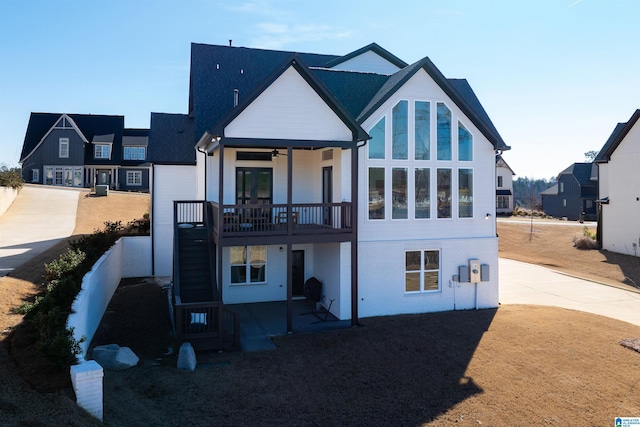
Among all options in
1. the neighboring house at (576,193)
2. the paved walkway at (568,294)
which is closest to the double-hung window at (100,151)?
the paved walkway at (568,294)

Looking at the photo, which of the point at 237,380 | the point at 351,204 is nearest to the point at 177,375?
the point at 237,380

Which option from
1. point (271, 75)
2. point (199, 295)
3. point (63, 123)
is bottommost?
point (199, 295)

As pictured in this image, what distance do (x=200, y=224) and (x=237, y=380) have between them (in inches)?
363

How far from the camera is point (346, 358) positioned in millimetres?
12125

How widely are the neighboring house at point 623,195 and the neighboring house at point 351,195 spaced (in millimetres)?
16340

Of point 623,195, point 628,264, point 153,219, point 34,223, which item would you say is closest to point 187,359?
point 153,219

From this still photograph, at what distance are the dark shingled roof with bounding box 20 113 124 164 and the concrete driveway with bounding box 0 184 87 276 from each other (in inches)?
317

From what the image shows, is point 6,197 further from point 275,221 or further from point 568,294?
point 568,294

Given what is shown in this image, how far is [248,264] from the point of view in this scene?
1805cm

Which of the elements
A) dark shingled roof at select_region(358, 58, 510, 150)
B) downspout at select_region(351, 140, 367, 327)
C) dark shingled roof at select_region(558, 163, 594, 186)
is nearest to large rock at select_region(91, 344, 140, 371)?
downspout at select_region(351, 140, 367, 327)

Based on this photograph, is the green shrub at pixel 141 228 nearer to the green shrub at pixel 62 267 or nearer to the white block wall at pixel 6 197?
the green shrub at pixel 62 267

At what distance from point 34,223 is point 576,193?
5758 cm

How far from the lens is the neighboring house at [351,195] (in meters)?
14.8

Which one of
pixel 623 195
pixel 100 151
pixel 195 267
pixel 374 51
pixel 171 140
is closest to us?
pixel 195 267
